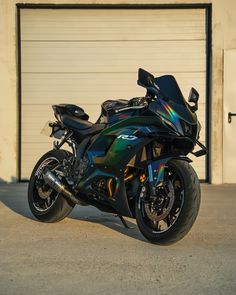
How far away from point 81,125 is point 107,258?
1702mm

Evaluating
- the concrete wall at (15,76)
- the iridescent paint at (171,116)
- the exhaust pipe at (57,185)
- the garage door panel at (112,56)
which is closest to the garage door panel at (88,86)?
the garage door panel at (112,56)

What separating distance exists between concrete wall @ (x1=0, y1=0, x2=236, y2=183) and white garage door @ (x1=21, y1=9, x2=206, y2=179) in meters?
0.22

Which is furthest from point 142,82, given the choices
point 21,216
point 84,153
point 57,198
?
point 21,216

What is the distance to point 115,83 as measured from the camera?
33.2ft

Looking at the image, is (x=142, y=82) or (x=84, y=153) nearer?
(x=142, y=82)

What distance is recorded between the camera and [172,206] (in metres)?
5.01

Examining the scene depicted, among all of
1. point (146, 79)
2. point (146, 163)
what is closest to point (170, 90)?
point (146, 79)

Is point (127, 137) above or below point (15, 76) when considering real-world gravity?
below

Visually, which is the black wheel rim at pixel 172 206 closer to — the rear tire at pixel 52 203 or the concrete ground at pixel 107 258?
the concrete ground at pixel 107 258

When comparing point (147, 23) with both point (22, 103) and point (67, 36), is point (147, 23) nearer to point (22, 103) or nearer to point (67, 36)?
point (67, 36)

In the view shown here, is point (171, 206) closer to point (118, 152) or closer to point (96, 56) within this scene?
point (118, 152)

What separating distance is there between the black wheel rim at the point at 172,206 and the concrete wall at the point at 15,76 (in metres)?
4.71

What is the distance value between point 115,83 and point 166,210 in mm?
5336

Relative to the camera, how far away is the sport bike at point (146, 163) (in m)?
4.98
